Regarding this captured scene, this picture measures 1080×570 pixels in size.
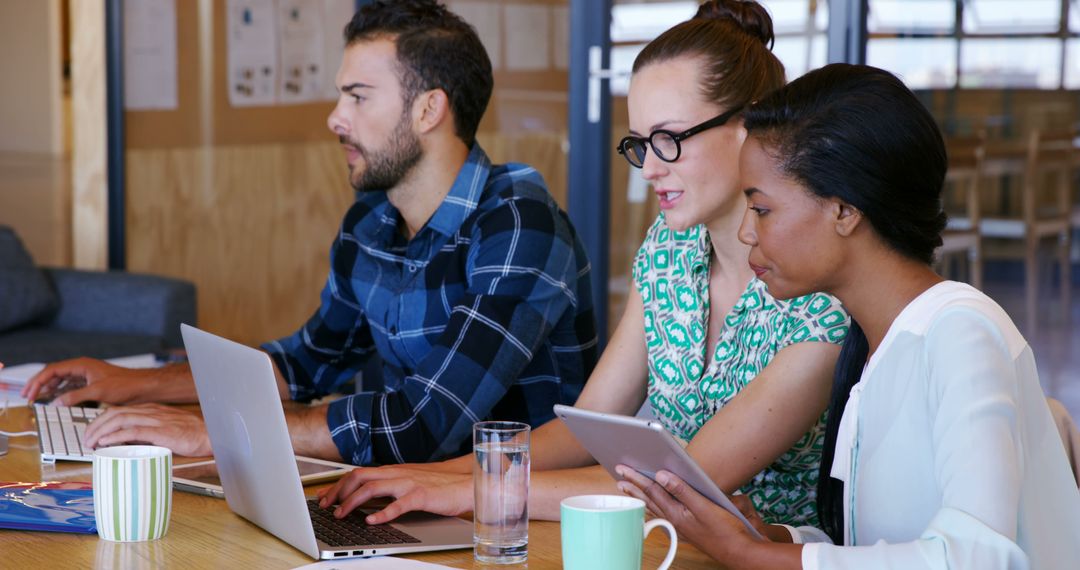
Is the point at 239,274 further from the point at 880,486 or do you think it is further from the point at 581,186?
the point at 880,486

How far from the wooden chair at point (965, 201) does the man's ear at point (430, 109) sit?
187 centimetres

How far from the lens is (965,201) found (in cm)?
354

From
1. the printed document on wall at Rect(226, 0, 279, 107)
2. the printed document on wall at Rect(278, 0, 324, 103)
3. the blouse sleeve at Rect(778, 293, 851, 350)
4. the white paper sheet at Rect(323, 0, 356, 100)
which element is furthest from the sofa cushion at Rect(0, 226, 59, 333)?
the blouse sleeve at Rect(778, 293, 851, 350)

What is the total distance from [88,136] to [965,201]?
125 inches

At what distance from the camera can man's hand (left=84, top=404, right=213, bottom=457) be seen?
1.67m

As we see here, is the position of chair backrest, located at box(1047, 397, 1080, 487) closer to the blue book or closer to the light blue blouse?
the light blue blouse

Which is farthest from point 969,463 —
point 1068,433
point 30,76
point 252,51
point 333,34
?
point 30,76

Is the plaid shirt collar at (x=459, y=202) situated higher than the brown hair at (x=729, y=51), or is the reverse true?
the brown hair at (x=729, y=51)

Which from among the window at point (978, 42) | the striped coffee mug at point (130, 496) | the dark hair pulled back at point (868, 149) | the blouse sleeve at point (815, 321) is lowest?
the striped coffee mug at point (130, 496)

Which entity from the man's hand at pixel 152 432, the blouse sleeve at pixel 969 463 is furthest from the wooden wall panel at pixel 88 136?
the blouse sleeve at pixel 969 463

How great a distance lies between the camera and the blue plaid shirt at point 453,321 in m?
1.79

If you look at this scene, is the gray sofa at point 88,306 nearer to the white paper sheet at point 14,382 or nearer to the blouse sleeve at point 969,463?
the white paper sheet at point 14,382

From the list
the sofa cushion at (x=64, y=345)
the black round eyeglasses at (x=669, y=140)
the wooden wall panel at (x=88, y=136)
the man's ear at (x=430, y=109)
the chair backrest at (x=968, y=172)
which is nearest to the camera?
the black round eyeglasses at (x=669, y=140)

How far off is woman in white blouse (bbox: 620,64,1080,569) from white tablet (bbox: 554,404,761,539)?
13mm
